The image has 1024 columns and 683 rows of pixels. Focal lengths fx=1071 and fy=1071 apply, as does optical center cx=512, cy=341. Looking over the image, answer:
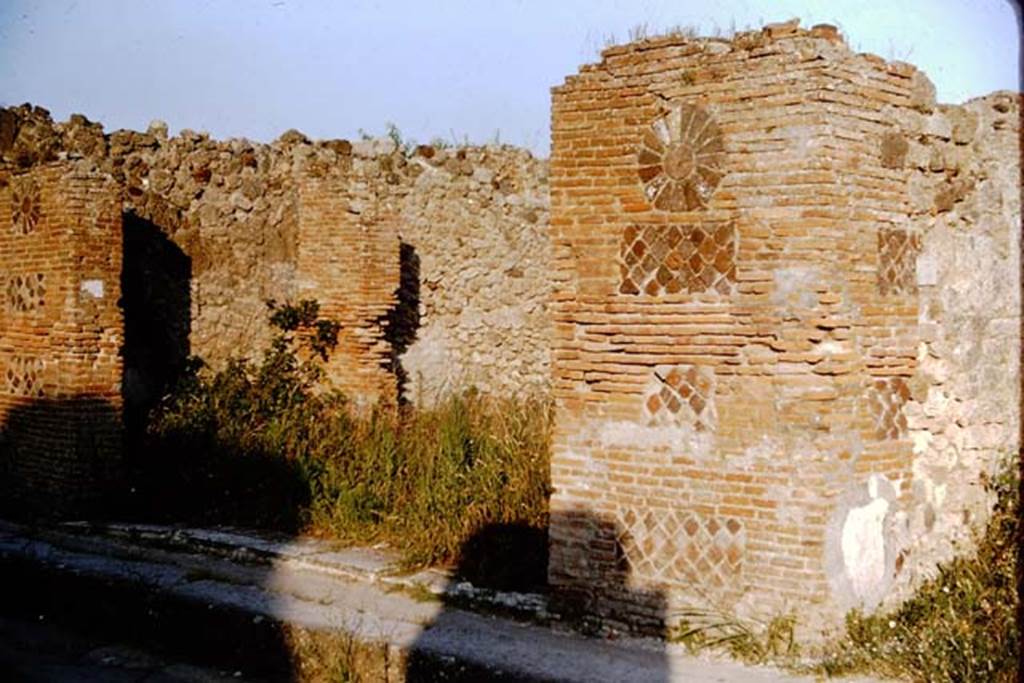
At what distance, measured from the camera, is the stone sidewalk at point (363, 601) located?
5648 mm

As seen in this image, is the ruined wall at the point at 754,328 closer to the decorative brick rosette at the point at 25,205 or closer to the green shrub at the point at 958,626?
the green shrub at the point at 958,626

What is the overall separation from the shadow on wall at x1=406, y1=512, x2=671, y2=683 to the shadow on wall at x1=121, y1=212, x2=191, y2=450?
5432 millimetres

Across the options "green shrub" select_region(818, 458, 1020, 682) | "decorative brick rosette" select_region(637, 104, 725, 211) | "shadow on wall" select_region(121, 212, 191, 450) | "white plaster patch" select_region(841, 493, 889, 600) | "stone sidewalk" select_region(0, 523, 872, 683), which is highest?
"decorative brick rosette" select_region(637, 104, 725, 211)

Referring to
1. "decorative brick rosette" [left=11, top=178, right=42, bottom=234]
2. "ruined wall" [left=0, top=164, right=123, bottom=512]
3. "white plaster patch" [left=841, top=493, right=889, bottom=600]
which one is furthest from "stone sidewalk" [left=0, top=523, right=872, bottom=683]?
"decorative brick rosette" [left=11, top=178, right=42, bottom=234]

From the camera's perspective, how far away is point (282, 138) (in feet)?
42.4

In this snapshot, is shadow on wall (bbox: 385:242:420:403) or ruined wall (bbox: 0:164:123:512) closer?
ruined wall (bbox: 0:164:123:512)

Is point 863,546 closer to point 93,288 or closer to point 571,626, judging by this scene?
point 571,626

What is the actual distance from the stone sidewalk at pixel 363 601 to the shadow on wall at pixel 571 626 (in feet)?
0.04

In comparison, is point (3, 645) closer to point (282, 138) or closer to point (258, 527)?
point (258, 527)

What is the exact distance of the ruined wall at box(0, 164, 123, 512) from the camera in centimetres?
974

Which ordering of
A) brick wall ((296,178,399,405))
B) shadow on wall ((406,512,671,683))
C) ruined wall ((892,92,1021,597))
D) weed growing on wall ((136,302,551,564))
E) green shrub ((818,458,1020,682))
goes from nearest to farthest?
1. green shrub ((818,458,1020,682))
2. shadow on wall ((406,512,671,683))
3. ruined wall ((892,92,1021,597))
4. weed growing on wall ((136,302,551,564))
5. brick wall ((296,178,399,405))

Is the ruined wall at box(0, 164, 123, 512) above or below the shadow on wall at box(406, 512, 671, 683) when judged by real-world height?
above

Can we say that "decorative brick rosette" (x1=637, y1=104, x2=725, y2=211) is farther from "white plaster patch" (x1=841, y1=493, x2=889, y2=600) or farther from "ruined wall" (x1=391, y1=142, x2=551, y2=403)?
"ruined wall" (x1=391, y1=142, x2=551, y2=403)

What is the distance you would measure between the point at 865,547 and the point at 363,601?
3213 millimetres
